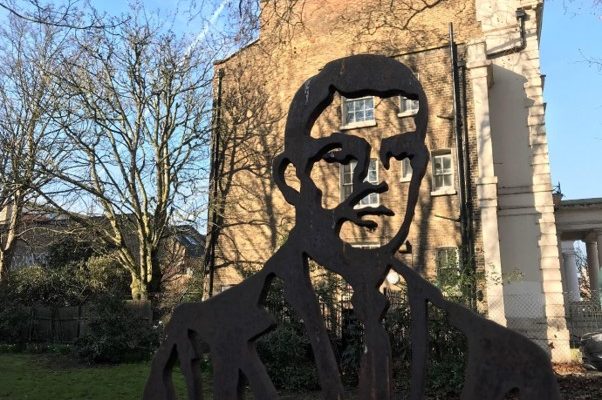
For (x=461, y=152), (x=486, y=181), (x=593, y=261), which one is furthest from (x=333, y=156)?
(x=593, y=261)

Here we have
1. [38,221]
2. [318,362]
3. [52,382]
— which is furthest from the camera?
[38,221]

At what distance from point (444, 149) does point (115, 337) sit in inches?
484

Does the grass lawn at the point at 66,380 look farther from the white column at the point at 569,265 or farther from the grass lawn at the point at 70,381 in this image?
the white column at the point at 569,265

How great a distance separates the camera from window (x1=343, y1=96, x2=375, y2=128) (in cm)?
2073

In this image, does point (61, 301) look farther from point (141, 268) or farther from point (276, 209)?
point (276, 209)

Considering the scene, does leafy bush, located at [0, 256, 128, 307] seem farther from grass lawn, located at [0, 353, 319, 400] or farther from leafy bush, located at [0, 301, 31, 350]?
grass lawn, located at [0, 353, 319, 400]

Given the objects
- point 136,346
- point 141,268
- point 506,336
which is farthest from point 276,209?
point 506,336

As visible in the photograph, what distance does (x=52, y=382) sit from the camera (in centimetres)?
1252

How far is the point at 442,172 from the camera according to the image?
19.2 metres

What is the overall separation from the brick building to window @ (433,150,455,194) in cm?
4

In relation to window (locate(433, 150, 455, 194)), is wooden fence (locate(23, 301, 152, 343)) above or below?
below

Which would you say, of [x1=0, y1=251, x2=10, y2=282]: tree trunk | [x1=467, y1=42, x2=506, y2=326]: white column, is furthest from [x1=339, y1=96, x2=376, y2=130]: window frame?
[x1=0, y1=251, x2=10, y2=282]: tree trunk

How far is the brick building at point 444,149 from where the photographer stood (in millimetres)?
17594

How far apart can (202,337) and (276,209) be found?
1565cm
